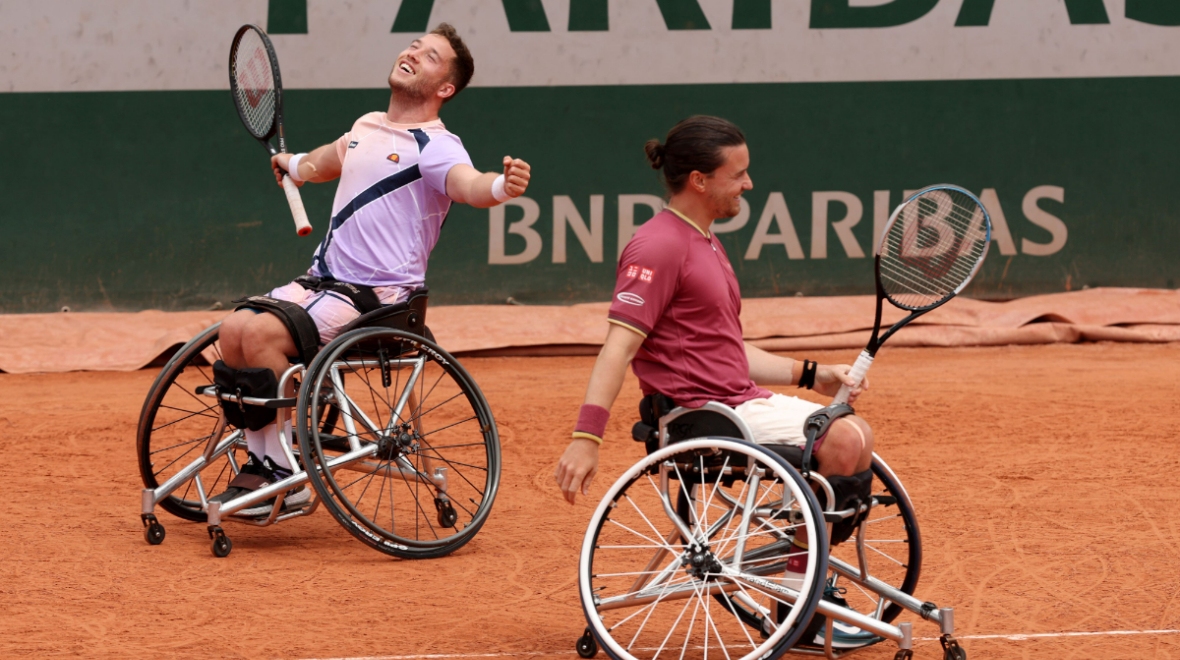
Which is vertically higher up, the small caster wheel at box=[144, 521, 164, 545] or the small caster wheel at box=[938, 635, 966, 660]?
the small caster wheel at box=[938, 635, 966, 660]

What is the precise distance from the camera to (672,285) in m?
3.73

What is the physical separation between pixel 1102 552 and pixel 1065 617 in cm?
79

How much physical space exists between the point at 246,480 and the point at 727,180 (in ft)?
7.17

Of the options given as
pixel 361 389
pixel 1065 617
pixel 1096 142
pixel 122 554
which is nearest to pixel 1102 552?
pixel 1065 617

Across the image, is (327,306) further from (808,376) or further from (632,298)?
(808,376)

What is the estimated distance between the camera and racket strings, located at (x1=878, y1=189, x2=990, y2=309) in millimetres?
3955

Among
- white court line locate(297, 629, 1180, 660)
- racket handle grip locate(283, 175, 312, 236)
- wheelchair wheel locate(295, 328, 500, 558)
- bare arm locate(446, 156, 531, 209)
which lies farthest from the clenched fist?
white court line locate(297, 629, 1180, 660)

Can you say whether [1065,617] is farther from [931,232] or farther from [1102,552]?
[931,232]

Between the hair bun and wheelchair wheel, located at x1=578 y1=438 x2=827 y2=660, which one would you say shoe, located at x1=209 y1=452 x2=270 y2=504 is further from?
the hair bun

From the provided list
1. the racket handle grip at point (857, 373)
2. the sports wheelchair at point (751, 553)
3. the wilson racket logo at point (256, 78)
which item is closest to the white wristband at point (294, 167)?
the wilson racket logo at point (256, 78)

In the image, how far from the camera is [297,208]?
536 cm

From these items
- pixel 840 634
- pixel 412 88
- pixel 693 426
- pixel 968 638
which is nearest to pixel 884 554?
pixel 968 638

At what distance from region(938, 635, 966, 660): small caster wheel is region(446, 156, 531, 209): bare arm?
1829mm

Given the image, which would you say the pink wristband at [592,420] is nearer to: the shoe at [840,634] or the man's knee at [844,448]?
the man's knee at [844,448]
